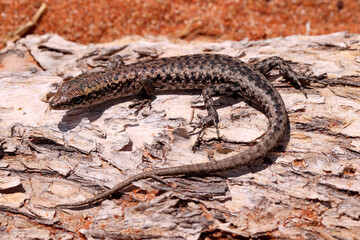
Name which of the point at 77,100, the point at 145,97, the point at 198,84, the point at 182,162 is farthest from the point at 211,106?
the point at 77,100

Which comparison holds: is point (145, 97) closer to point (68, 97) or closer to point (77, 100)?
point (77, 100)

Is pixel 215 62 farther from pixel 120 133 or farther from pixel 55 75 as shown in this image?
pixel 55 75

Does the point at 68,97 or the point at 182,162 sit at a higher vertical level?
the point at 68,97

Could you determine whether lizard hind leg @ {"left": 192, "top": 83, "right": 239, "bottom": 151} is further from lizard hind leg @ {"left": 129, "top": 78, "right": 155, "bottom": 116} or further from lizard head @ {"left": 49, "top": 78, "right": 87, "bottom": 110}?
lizard head @ {"left": 49, "top": 78, "right": 87, "bottom": 110}

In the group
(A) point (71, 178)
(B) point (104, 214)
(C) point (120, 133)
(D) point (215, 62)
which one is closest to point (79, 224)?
(B) point (104, 214)

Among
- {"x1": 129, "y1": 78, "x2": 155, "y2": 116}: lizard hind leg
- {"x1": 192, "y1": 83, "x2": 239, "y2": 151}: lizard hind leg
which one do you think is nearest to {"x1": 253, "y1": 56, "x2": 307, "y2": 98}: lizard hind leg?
{"x1": 192, "y1": 83, "x2": 239, "y2": 151}: lizard hind leg
